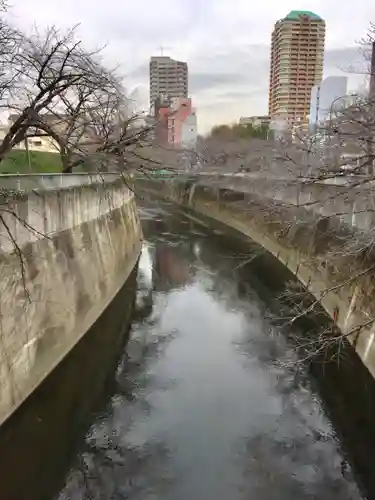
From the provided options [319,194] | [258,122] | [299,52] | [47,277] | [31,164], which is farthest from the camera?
[258,122]

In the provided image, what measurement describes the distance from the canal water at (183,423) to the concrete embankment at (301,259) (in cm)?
171

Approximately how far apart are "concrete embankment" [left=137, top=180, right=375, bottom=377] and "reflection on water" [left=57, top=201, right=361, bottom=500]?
68.8 inches

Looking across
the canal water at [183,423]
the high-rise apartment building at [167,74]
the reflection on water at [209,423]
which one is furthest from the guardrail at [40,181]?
the high-rise apartment building at [167,74]

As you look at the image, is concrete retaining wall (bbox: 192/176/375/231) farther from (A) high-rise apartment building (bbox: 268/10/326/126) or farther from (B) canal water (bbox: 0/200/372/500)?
(A) high-rise apartment building (bbox: 268/10/326/126)

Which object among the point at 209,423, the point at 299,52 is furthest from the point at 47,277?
the point at 299,52

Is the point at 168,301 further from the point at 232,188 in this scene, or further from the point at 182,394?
the point at 232,188

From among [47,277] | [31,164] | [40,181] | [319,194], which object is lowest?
[47,277]

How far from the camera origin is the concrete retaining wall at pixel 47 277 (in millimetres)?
9680

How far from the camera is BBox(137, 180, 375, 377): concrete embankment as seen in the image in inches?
477

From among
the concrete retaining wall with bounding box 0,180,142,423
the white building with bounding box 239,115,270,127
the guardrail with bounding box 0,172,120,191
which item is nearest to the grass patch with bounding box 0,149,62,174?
the concrete retaining wall with bounding box 0,180,142,423

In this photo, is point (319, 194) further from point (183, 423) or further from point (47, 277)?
point (47, 277)

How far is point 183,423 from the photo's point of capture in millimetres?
9844

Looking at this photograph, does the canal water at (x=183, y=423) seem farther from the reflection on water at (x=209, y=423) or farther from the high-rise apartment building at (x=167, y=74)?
the high-rise apartment building at (x=167, y=74)

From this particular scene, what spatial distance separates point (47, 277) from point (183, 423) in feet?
16.5
